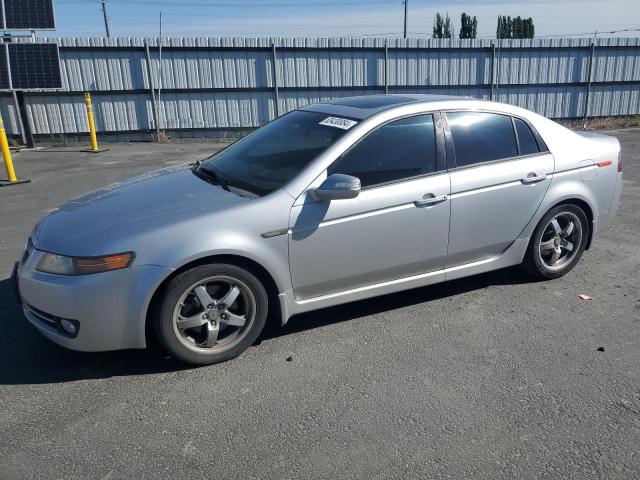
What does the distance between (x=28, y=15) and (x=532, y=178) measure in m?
13.4

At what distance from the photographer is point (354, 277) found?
13.0 feet

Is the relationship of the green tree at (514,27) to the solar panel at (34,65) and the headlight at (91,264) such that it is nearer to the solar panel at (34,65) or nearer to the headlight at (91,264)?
the solar panel at (34,65)

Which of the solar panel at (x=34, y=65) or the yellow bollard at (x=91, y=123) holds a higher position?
the solar panel at (x=34, y=65)

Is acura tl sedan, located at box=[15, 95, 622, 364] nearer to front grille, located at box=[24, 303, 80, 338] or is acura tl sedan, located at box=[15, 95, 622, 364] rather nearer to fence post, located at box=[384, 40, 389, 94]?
front grille, located at box=[24, 303, 80, 338]

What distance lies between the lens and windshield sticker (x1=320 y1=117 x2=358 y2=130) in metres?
4.08

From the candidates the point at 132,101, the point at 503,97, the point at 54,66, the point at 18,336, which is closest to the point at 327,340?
the point at 18,336

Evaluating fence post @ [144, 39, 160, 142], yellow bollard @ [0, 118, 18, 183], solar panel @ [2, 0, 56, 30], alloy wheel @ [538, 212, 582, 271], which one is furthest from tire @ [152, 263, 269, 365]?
fence post @ [144, 39, 160, 142]

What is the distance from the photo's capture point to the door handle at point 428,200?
404 centimetres

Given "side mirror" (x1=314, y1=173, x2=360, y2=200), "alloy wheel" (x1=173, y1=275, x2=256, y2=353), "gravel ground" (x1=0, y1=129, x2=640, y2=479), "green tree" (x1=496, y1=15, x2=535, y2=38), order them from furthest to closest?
"green tree" (x1=496, y1=15, x2=535, y2=38), "side mirror" (x1=314, y1=173, x2=360, y2=200), "alloy wheel" (x1=173, y1=275, x2=256, y2=353), "gravel ground" (x1=0, y1=129, x2=640, y2=479)

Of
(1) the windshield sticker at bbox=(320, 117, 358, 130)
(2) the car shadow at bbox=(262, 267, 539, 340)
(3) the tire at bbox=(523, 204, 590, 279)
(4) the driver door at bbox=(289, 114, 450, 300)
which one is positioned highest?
(1) the windshield sticker at bbox=(320, 117, 358, 130)

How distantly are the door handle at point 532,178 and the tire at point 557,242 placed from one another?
1.08ft

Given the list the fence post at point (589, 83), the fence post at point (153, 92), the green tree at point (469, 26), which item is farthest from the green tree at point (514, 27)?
the fence post at point (153, 92)

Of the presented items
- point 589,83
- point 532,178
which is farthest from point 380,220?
Result: point 589,83

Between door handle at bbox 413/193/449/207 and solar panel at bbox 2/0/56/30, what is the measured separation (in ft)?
42.5
